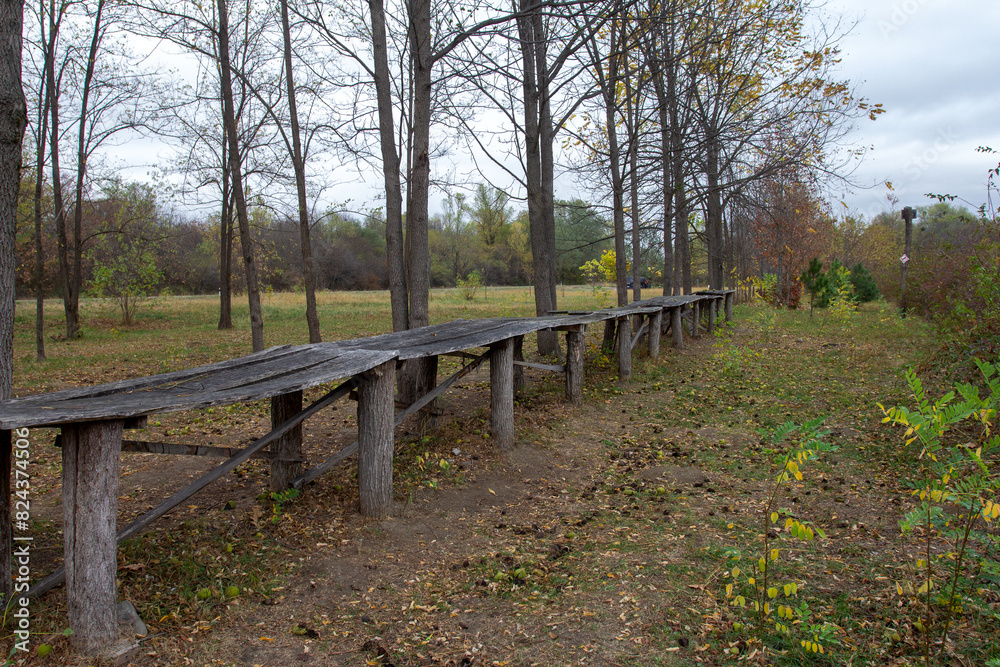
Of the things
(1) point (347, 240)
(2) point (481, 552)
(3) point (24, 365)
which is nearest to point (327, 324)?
(3) point (24, 365)

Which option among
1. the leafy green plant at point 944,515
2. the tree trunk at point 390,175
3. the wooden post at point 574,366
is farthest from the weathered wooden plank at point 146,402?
the wooden post at point 574,366

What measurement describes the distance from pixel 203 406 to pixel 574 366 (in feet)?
16.1

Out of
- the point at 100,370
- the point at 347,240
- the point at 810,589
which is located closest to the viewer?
the point at 810,589

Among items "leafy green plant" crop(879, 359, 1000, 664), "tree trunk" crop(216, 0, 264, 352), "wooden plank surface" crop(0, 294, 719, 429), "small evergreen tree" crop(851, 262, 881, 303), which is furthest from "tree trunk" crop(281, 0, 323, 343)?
"small evergreen tree" crop(851, 262, 881, 303)

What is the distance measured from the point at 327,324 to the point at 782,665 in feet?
51.9

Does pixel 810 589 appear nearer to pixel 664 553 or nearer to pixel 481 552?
pixel 664 553

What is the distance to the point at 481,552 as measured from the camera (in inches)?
141

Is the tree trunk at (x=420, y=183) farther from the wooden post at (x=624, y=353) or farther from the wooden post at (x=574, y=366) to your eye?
the wooden post at (x=624, y=353)

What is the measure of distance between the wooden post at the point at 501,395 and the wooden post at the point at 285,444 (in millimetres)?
1773

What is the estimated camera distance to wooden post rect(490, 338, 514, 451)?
537cm

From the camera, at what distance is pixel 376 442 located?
3.89 m

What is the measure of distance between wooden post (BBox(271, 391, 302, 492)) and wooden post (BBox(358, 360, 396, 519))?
0.45 m

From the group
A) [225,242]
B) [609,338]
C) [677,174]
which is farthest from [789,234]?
[225,242]

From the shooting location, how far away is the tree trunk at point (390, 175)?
6609mm
